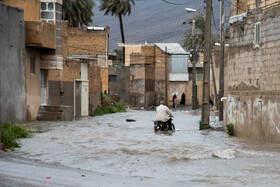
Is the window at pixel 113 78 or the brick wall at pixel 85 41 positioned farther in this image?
the window at pixel 113 78

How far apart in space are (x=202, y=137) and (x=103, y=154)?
7.11 meters

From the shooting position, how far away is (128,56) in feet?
228

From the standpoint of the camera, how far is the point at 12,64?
21.3 metres

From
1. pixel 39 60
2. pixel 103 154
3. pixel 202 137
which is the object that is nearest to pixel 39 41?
pixel 39 60

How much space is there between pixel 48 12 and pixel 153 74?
41.7 meters

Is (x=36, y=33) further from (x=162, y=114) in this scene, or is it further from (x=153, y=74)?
(x=153, y=74)

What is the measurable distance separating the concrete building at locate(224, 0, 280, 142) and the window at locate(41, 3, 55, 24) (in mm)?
9481

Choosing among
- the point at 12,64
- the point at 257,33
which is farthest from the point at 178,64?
the point at 257,33

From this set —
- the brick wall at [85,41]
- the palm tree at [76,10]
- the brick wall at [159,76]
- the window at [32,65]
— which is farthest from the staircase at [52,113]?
the brick wall at [159,76]

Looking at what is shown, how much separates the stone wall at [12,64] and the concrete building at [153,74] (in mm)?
42291

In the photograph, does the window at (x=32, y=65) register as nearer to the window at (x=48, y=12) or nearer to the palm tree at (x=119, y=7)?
the window at (x=48, y=12)

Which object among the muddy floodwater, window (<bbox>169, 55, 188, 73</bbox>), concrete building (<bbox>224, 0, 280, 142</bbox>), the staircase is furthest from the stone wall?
window (<bbox>169, 55, 188, 73</bbox>)

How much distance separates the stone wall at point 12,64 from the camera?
2002 centimetres

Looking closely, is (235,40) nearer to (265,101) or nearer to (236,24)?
(236,24)
